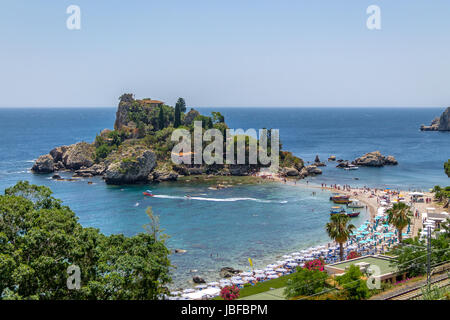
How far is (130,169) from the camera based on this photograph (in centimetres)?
9875

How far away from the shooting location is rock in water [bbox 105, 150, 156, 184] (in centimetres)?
9744

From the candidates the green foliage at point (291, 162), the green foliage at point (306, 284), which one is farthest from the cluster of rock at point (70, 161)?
the green foliage at point (306, 284)

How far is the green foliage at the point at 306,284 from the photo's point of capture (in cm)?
3120

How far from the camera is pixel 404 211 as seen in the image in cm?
4884

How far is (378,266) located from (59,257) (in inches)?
1028

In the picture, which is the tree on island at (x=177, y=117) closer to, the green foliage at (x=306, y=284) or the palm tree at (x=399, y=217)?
the palm tree at (x=399, y=217)

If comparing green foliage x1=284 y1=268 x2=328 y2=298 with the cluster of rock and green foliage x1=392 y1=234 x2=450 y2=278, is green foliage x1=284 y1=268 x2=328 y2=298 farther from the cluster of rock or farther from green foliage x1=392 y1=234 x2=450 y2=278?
the cluster of rock

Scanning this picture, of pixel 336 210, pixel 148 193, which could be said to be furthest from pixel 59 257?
pixel 148 193

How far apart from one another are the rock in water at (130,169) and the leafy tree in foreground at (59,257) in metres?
67.8

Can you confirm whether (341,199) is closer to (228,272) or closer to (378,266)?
(228,272)

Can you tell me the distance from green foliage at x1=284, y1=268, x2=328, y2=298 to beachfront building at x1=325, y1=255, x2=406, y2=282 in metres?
3.30

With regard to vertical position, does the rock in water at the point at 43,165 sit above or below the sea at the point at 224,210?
above

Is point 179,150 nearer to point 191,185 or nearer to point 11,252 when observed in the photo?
point 191,185
